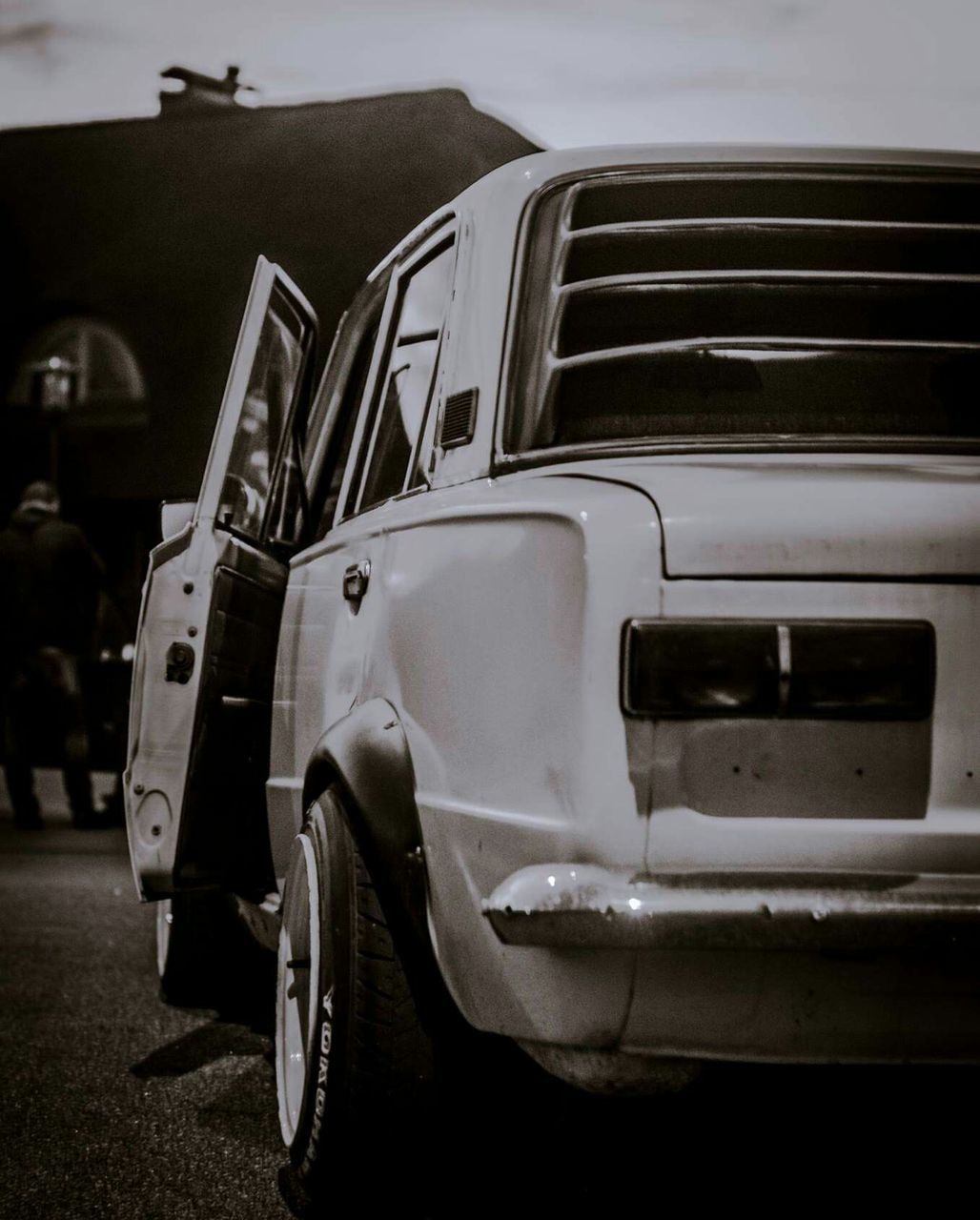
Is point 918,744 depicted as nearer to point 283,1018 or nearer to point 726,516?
point 726,516

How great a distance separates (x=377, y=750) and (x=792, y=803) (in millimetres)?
797

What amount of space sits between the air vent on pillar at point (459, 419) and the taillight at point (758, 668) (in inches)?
28.4

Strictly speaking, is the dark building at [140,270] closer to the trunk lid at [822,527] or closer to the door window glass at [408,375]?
the door window glass at [408,375]

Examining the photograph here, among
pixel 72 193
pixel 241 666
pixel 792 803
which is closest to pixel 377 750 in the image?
pixel 792 803

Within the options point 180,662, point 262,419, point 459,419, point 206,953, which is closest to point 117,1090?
point 206,953

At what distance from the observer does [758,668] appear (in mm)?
2211

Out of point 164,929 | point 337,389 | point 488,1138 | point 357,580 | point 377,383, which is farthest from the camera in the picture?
point 164,929

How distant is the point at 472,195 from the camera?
3.11 metres

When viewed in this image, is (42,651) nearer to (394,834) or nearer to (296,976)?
(296,976)

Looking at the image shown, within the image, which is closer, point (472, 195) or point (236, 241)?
point (472, 195)

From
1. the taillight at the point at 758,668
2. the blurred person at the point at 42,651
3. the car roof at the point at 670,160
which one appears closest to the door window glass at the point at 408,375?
the car roof at the point at 670,160

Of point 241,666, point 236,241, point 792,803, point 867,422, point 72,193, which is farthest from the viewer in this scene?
point 72,193

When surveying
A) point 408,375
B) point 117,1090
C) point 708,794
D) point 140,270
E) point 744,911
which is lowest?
point 117,1090

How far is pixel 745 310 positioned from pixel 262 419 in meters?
1.48
